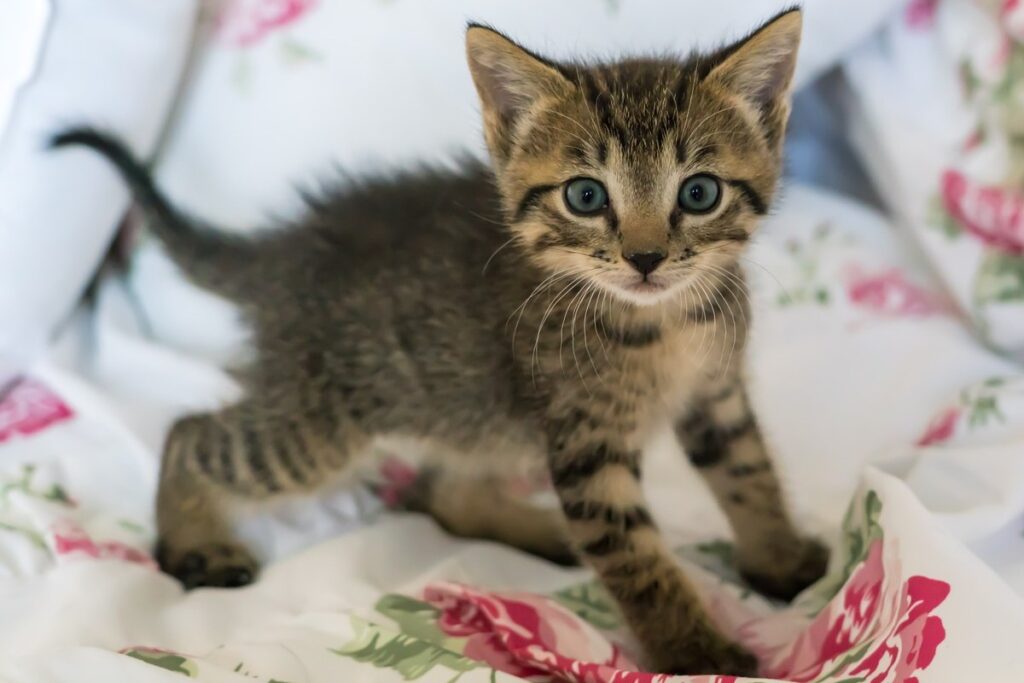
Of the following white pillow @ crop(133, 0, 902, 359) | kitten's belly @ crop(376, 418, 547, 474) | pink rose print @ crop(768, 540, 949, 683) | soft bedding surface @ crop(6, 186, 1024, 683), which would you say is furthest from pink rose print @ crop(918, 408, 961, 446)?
white pillow @ crop(133, 0, 902, 359)

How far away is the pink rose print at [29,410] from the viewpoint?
149 cm

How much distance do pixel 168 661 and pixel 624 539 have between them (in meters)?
0.53

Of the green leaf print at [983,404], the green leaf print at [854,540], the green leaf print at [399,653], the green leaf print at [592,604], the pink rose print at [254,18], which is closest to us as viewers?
the green leaf print at [399,653]

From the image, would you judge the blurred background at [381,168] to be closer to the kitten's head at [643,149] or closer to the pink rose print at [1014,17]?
the pink rose print at [1014,17]

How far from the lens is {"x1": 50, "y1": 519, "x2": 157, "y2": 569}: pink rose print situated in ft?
4.18

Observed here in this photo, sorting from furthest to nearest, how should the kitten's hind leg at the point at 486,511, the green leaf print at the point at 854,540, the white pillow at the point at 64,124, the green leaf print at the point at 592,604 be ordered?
the white pillow at the point at 64,124
the kitten's hind leg at the point at 486,511
the green leaf print at the point at 592,604
the green leaf print at the point at 854,540

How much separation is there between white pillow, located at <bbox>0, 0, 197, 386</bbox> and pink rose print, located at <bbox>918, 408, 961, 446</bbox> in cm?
135

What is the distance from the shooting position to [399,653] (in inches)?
40.7

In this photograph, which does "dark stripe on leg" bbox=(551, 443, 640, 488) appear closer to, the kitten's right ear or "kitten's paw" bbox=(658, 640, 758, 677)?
"kitten's paw" bbox=(658, 640, 758, 677)

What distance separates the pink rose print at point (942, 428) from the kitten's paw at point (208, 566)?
3.22ft

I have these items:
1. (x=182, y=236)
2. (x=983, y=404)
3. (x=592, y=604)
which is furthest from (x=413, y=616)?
(x=983, y=404)

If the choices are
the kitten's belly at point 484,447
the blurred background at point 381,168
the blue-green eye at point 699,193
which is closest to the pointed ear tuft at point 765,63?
the blue-green eye at point 699,193

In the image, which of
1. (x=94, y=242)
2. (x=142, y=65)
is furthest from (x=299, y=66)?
(x=94, y=242)

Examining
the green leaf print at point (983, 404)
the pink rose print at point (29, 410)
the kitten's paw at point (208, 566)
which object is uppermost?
the green leaf print at point (983, 404)
